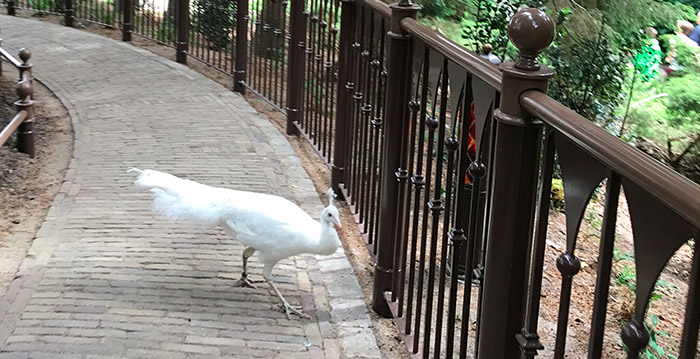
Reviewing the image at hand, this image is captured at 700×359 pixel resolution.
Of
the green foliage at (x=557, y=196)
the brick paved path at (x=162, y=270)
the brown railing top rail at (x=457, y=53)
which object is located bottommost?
the green foliage at (x=557, y=196)

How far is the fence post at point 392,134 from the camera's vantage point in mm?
3689

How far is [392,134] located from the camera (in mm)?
3812

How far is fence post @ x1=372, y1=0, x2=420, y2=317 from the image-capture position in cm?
369

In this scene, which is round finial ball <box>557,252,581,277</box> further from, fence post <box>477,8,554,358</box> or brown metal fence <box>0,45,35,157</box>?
brown metal fence <box>0,45,35,157</box>

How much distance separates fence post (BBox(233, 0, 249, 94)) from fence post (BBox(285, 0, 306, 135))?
1569 mm

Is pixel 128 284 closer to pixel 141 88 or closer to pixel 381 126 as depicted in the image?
pixel 381 126

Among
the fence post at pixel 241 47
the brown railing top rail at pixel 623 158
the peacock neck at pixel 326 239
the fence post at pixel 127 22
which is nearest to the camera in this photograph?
the brown railing top rail at pixel 623 158

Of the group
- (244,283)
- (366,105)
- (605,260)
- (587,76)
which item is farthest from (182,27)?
(605,260)

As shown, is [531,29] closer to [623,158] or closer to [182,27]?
[623,158]

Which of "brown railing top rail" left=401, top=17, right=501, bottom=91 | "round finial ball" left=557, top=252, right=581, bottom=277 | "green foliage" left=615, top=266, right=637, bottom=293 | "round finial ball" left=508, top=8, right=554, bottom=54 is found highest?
"round finial ball" left=508, top=8, right=554, bottom=54

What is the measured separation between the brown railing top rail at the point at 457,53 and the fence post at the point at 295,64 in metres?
3.27

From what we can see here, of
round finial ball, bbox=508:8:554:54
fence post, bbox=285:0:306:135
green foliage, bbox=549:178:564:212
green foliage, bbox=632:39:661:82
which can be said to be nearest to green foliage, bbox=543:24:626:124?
green foliage, bbox=549:178:564:212

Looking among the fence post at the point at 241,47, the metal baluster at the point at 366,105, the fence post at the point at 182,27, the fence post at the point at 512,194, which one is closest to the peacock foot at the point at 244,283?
the metal baluster at the point at 366,105

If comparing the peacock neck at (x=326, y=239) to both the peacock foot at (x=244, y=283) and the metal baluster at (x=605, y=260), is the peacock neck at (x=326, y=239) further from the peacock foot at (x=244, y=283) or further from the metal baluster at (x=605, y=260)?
the metal baluster at (x=605, y=260)
